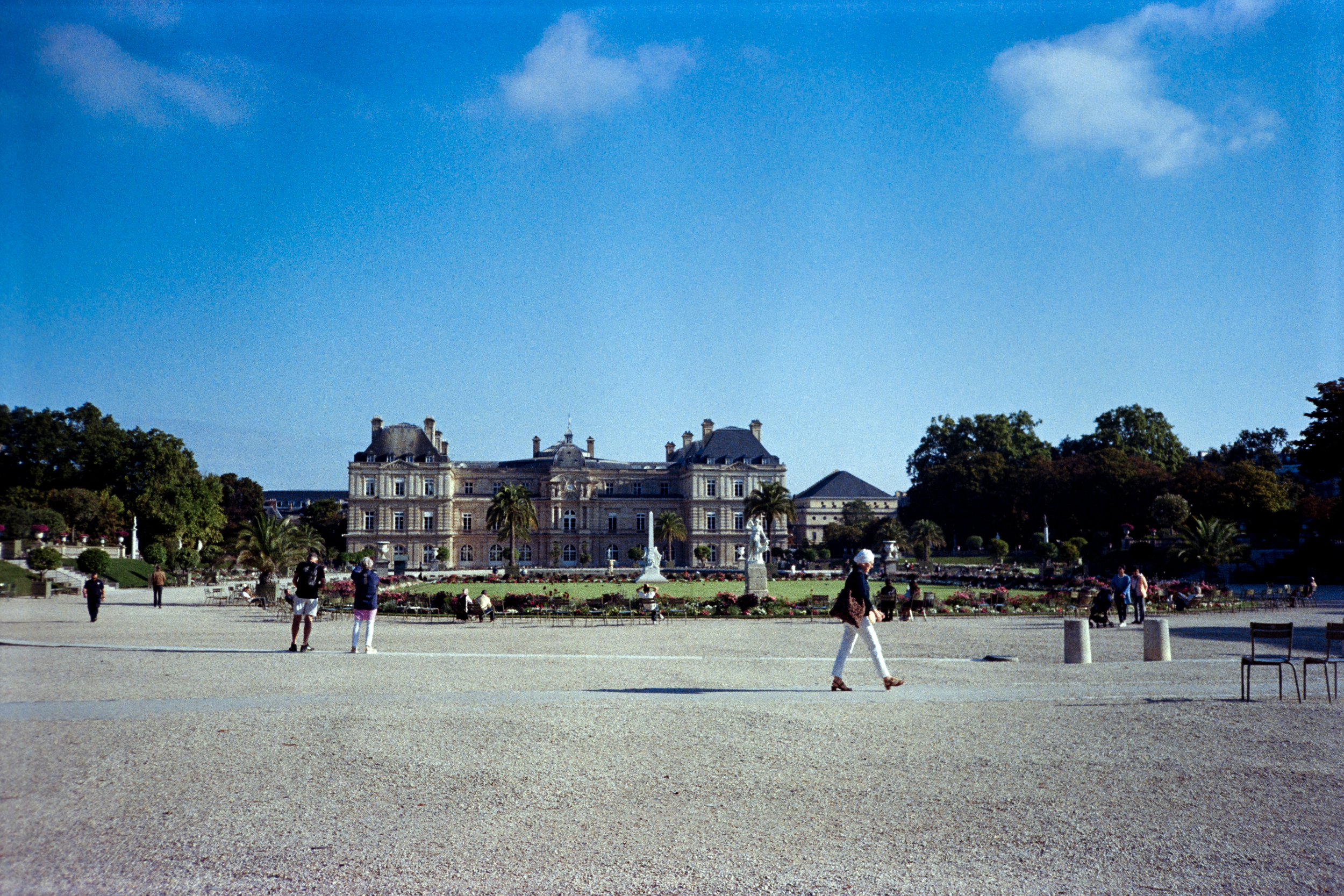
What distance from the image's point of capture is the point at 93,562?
122 feet

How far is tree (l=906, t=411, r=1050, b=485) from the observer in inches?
3177

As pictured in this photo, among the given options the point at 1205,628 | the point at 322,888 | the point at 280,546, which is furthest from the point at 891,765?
the point at 280,546

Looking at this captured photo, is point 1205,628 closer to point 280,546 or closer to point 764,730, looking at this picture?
point 764,730

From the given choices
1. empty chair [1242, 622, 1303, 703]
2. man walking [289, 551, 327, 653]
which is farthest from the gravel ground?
man walking [289, 551, 327, 653]

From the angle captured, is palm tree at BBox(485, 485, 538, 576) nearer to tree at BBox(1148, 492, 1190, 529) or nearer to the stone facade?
the stone facade

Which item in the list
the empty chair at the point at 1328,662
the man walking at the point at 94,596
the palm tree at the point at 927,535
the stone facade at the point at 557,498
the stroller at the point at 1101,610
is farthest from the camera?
the stone facade at the point at 557,498

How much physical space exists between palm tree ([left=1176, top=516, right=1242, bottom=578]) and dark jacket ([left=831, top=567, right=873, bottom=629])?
35035 mm

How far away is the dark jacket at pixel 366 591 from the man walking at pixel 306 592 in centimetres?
60

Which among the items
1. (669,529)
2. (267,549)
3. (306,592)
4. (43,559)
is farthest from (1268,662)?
(669,529)

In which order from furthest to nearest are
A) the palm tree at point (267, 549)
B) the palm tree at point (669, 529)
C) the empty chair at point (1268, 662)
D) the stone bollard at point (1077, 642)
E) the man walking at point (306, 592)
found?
the palm tree at point (669, 529) → the palm tree at point (267, 549) → the man walking at point (306, 592) → the stone bollard at point (1077, 642) → the empty chair at point (1268, 662)

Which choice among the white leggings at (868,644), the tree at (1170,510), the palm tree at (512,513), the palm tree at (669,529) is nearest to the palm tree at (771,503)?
the palm tree at (669,529)

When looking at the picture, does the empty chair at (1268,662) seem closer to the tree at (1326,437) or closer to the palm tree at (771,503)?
the tree at (1326,437)

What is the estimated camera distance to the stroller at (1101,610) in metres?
21.2

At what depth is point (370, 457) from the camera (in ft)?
295
